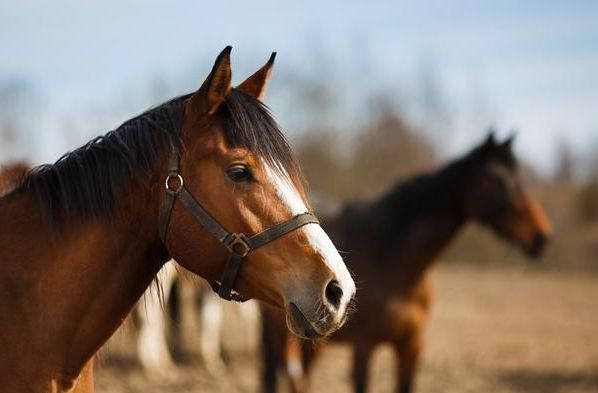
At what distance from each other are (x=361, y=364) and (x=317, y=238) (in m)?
4.20

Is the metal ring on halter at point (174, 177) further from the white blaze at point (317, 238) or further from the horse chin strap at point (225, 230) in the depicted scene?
the white blaze at point (317, 238)

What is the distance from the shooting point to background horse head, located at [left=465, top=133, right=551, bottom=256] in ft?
21.4

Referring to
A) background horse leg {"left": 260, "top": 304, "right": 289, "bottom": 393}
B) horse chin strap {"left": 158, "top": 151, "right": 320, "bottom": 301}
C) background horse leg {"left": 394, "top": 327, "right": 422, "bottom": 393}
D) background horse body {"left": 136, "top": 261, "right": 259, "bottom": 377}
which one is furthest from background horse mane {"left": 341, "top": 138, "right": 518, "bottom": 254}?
horse chin strap {"left": 158, "top": 151, "right": 320, "bottom": 301}

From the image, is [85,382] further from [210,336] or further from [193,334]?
[193,334]

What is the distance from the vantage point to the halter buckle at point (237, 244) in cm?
232

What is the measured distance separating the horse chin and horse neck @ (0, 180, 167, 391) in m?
0.52

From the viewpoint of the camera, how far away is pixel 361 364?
6273mm

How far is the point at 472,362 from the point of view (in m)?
9.55

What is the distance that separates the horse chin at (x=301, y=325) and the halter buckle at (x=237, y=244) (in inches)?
8.7

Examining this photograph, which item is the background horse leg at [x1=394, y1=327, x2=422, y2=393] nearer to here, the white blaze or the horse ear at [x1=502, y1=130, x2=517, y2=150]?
the horse ear at [x1=502, y1=130, x2=517, y2=150]

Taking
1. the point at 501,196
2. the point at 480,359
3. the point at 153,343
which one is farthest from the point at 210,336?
the point at 501,196

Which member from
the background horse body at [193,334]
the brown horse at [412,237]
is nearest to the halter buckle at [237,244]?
the brown horse at [412,237]

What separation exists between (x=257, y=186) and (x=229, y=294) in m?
0.36

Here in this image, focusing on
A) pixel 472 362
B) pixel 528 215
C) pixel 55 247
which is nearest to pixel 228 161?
pixel 55 247
